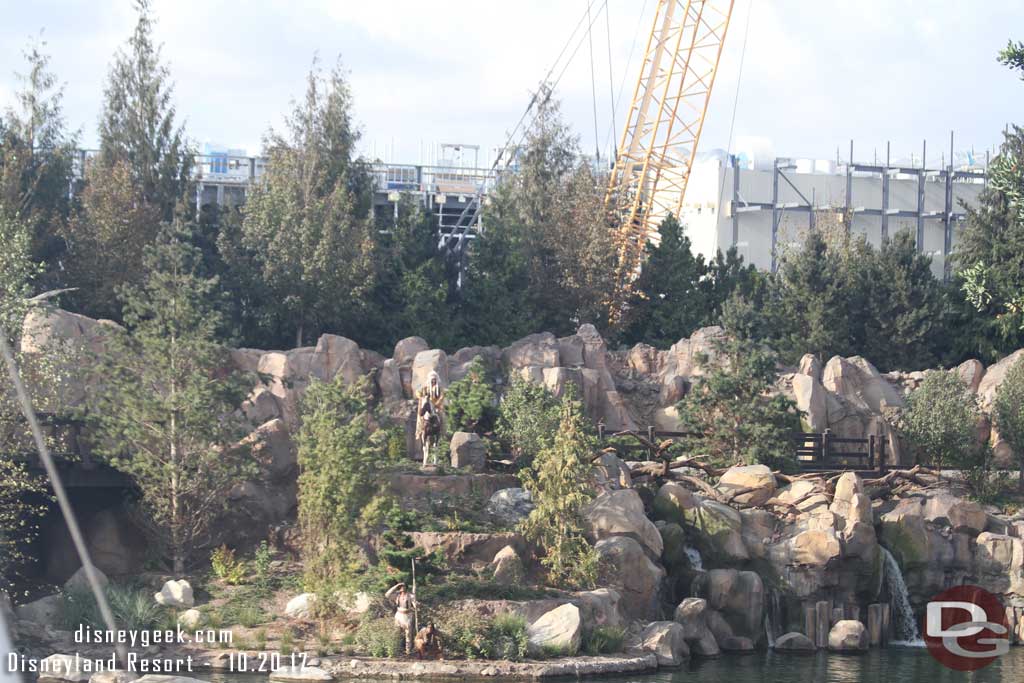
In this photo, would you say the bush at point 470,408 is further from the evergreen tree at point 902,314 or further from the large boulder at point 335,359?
the evergreen tree at point 902,314

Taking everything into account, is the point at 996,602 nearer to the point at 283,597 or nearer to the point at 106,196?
the point at 283,597

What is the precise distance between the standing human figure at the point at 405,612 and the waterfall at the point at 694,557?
30.5 ft

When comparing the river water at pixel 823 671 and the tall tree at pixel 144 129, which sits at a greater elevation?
the tall tree at pixel 144 129

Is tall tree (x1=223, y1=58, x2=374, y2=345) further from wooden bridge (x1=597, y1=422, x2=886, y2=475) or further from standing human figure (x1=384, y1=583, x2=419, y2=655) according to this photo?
standing human figure (x1=384, y1=583, x2=419, y2=655)

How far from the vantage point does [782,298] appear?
62.7 meters

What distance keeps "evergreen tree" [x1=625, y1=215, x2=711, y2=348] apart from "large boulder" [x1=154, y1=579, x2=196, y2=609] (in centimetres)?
3315

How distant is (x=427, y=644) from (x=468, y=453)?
8.84 m

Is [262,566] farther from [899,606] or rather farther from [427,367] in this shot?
[899,606]

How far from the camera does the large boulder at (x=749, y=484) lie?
39750mm

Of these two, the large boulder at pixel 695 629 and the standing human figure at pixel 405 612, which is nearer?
the standing human figure at pixel 405 612

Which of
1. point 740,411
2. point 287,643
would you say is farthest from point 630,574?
point 740,411

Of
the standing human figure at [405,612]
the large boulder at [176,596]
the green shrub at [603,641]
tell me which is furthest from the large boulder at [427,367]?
the standing human figure at [405,612]

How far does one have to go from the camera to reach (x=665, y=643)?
1268 inches

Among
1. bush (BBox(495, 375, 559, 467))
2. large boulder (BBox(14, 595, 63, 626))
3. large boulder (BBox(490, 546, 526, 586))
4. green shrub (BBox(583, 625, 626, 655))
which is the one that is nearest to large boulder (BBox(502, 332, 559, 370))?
bush (BBox(495, 375, 559, 467))
